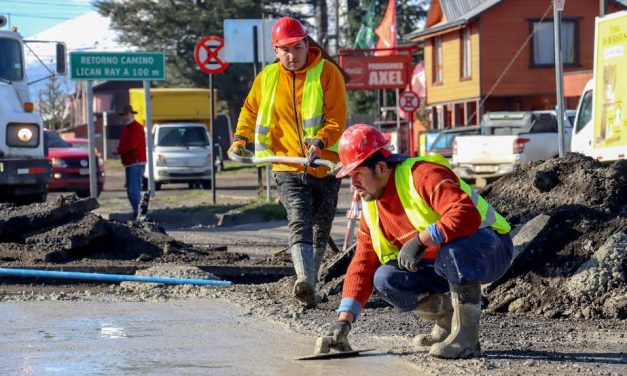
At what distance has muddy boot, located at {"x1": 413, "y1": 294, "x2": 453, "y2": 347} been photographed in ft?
21.0

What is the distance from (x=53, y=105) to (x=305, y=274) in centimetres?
7493

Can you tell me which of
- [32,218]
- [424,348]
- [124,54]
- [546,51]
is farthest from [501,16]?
[424,348]

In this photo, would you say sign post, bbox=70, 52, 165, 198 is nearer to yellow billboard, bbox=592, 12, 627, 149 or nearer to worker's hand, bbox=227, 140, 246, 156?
yellow billboard, bbox=592, 12, 627, 149

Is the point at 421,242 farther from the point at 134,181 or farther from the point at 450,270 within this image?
the point at 134,181

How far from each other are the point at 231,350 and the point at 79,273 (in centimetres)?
347

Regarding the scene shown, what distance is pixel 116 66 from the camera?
2133 cm

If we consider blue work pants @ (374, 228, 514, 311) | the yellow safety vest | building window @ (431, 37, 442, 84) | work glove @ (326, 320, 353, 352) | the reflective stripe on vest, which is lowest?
work glove @ (326, 320, 353, 352)

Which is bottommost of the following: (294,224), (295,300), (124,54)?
(295,300)

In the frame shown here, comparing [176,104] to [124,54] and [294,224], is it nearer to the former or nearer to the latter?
[124,54]

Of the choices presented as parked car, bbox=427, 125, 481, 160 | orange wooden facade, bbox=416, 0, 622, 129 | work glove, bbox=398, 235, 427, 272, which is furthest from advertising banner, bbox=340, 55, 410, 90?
work glove, bbox=398, 235, 427, 272

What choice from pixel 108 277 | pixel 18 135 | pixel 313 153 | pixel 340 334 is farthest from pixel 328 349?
pixel 18 135

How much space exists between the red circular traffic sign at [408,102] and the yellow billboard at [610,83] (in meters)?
13.0

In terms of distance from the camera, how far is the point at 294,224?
8273mm

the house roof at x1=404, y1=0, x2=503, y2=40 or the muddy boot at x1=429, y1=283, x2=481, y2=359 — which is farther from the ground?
the house roof at x1=404, y1=0, x2=503, y2=40
